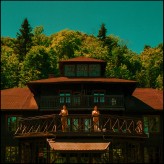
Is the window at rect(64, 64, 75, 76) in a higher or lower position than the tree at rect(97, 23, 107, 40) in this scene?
lower

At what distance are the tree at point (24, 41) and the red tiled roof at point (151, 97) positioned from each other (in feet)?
145

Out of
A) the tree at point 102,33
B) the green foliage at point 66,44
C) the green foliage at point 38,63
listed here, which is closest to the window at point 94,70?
the green foliage at point 38,63

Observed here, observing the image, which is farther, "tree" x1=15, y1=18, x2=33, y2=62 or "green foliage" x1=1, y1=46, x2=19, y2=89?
"tree" x1=15, y1=18, x2=33, y2=62

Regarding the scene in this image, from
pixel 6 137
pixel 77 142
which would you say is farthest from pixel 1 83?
pixel 77 142

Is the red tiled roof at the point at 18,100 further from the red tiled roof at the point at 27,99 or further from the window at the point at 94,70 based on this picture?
the window at the point at 94,70

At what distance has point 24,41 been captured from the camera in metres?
87.9

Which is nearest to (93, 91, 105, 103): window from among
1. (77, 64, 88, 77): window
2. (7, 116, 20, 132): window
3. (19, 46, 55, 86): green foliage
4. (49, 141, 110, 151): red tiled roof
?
(77, 64, 88, 77): window

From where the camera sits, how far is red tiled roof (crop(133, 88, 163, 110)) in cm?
4000

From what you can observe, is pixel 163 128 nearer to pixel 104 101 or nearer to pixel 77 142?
pixel 104 101

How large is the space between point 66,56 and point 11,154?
45100 mm

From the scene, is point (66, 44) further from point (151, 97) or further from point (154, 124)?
point (154, 124)

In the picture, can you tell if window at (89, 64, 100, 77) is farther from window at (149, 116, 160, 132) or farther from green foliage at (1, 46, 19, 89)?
green foliage at (1, 46, 19, 89)

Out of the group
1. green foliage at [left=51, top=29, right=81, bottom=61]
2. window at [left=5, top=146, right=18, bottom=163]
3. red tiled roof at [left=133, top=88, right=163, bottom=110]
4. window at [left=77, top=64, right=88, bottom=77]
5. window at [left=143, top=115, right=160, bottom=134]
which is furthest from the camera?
green foliage at [left=51, top=29, right=81, bottom=61]

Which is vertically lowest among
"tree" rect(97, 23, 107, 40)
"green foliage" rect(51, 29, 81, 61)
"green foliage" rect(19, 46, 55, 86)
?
"green foliage" rect(19, 46, 55, 86)
